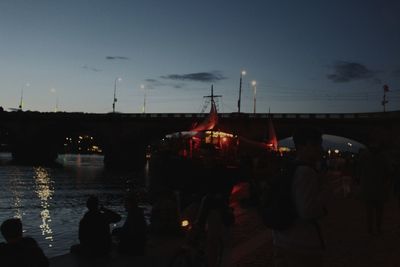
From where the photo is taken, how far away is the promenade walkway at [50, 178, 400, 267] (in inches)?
341

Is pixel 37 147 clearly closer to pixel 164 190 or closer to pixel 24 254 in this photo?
pixel 164 190

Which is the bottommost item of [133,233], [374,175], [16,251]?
[133,233]

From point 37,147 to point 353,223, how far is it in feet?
274

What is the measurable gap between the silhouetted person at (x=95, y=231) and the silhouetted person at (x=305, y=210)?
5.48 metres

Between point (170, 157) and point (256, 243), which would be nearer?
point (256, 243)

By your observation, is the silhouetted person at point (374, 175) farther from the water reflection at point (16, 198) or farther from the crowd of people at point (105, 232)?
the water reflection at point (16, 198)

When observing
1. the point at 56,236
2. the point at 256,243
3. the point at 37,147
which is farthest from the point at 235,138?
the point at 37,147

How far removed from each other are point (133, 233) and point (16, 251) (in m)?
4.25

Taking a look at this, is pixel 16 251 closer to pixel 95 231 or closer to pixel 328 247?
pixel 95 231

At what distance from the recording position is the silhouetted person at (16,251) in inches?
197

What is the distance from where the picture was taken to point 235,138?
43.3 metres

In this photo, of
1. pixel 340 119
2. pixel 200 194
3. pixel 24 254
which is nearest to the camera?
pixel 24 254

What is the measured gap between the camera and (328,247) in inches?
390

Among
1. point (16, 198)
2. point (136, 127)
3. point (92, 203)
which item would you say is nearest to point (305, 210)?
point (92, 203)
